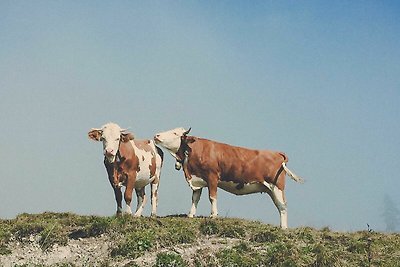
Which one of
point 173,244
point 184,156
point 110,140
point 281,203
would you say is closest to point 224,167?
point 184,156

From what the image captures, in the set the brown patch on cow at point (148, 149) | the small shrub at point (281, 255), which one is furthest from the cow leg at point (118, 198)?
the small shrub at point (281, 255)

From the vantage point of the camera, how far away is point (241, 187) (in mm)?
27188

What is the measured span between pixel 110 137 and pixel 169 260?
6226 millimetres

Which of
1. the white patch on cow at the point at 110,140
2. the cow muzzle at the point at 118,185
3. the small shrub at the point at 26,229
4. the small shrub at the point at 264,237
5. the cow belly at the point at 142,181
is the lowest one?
the small shrub at the point at 26,229

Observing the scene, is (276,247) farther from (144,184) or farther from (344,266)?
(144,184)

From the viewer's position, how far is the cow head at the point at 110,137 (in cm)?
2400

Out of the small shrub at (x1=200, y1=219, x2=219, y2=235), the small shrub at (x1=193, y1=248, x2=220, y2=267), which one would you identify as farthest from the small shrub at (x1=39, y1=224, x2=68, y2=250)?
the small shrub at (x1=200, y1=219, x2=219, y2=235)

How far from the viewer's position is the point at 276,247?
21391 mm

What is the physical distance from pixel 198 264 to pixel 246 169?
7.67m

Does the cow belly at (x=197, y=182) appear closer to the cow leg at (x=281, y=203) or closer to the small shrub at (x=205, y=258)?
the cow leg at (x=281, y=203)

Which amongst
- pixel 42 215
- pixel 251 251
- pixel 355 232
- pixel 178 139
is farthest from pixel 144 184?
pixel 355 232

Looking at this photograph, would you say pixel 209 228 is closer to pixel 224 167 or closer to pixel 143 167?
pixel 224 167

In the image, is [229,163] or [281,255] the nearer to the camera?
[281,255]

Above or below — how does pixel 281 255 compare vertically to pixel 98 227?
below
